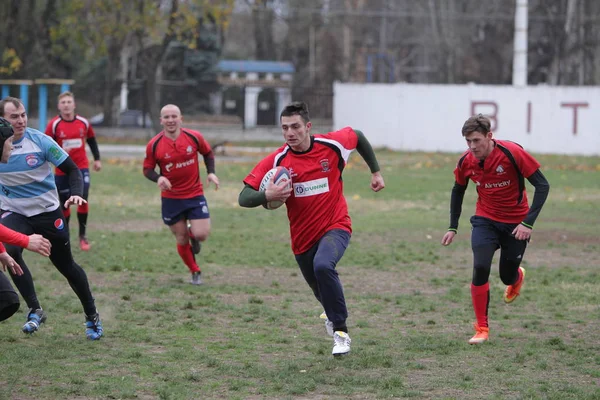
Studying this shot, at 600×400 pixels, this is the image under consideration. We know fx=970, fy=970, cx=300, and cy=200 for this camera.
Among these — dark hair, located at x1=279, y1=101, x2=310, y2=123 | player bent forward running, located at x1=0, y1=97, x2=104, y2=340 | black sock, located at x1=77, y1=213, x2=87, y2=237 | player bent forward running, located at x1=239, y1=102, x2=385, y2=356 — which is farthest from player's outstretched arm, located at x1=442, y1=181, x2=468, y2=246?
black sock, located at x1=77, y1=213, x2=87, y2=237

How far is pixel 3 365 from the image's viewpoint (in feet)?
24.7

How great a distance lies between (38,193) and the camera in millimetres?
8406

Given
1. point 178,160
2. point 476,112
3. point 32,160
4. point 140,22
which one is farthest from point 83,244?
point 140,22

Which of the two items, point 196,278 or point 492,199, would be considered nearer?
point 492,199

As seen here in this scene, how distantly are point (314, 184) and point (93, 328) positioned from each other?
2396mm

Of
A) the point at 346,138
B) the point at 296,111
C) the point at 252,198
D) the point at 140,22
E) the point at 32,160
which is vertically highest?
the point at 140,22

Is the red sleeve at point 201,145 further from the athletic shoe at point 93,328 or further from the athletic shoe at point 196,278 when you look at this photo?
the athletic shoe at point 93,328

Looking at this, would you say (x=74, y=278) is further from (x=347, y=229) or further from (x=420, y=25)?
(x=420, y=25)

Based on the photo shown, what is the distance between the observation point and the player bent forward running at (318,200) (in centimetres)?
779

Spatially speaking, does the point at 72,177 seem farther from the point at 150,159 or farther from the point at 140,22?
the point at 140,22

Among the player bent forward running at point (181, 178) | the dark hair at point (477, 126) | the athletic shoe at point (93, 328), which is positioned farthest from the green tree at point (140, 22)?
the dark hair at point (477, 126)

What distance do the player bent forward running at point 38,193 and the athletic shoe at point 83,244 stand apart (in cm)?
543

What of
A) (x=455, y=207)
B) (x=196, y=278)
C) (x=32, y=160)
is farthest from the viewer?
(x=196, y=278)

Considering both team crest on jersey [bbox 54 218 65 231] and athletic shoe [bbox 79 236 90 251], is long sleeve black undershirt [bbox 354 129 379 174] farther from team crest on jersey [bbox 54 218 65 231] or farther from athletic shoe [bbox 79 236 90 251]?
athletic shoe [bbox 79 236 90 251]
